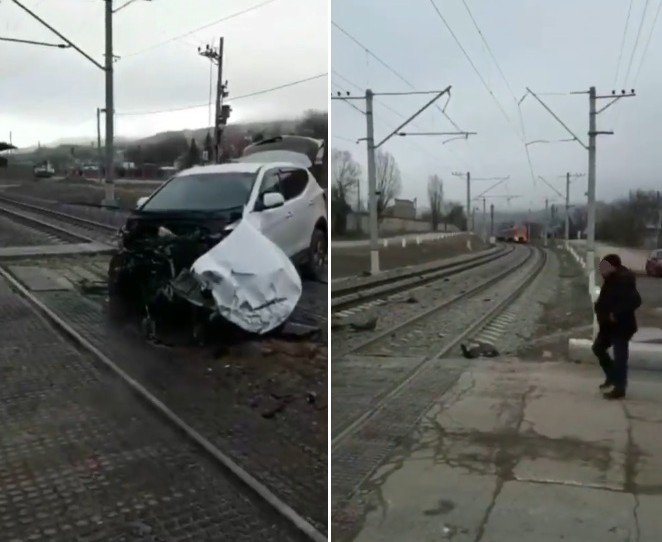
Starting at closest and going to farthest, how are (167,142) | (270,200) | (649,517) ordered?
(270,200) → (167,142) → (649,517)

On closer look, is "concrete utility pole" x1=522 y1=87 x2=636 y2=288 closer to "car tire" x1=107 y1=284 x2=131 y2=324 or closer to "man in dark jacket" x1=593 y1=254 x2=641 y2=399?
"man in dark jacket" x1=593 y1=254 x2=641 y2=399

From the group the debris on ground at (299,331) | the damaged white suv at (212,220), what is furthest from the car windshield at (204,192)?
the debris on ground at (299,331)

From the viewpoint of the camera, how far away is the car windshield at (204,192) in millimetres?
1278

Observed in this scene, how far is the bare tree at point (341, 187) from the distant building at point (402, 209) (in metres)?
0.10

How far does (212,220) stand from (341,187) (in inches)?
11.0

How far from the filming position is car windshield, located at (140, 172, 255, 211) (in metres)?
1.28

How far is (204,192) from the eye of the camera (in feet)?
4.36

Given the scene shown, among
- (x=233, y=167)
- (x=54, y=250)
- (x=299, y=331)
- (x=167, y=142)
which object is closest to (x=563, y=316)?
(x=299, y=331)

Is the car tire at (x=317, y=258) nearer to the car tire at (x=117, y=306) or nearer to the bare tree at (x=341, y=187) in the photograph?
the bare tree at (x=341, y=187)

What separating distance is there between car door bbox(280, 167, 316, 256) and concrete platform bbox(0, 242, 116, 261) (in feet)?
1.51

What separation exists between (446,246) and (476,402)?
0.34m

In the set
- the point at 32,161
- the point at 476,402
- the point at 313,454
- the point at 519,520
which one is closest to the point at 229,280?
the point at 313,454

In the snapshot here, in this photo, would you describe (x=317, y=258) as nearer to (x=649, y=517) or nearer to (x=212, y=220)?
(x=212, y=220)

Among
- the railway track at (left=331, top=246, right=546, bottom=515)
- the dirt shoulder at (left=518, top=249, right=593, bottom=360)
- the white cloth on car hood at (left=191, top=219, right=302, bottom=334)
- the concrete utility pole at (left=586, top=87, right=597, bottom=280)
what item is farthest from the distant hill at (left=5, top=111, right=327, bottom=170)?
the dirt shoulder at (left=518, top=249, right=593, bottom=360)
